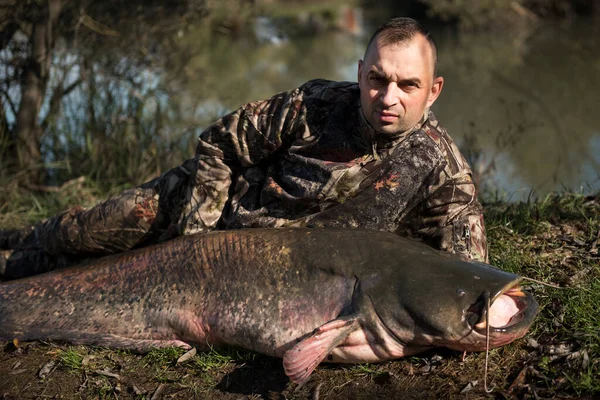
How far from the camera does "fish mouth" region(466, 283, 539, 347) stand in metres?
2.82

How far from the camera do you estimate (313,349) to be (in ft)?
9.61

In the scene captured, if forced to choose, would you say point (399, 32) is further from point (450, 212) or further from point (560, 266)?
point (560, 266)

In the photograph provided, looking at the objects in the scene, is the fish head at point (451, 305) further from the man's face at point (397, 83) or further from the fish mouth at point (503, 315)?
the man's face at point (397, 83)

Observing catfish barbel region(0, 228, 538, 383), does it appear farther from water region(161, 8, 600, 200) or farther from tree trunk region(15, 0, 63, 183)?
water region(161, 8, 600, 200)

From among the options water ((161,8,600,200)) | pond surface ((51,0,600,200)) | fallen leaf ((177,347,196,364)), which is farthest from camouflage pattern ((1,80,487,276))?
water ((161,8,600,200))

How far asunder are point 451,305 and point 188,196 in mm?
1801

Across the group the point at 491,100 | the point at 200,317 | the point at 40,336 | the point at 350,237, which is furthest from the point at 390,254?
the point at 491,100

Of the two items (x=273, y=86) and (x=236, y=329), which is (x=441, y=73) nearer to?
(x=273, y=86)

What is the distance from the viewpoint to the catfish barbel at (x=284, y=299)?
115 inches

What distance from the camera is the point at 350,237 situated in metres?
3.29

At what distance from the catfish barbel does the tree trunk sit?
2882mm

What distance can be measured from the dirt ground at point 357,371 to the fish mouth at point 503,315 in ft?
0.66

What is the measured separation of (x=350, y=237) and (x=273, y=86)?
10723 millimetres

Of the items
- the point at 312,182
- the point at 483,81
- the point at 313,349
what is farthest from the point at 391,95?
the point at 483,81
